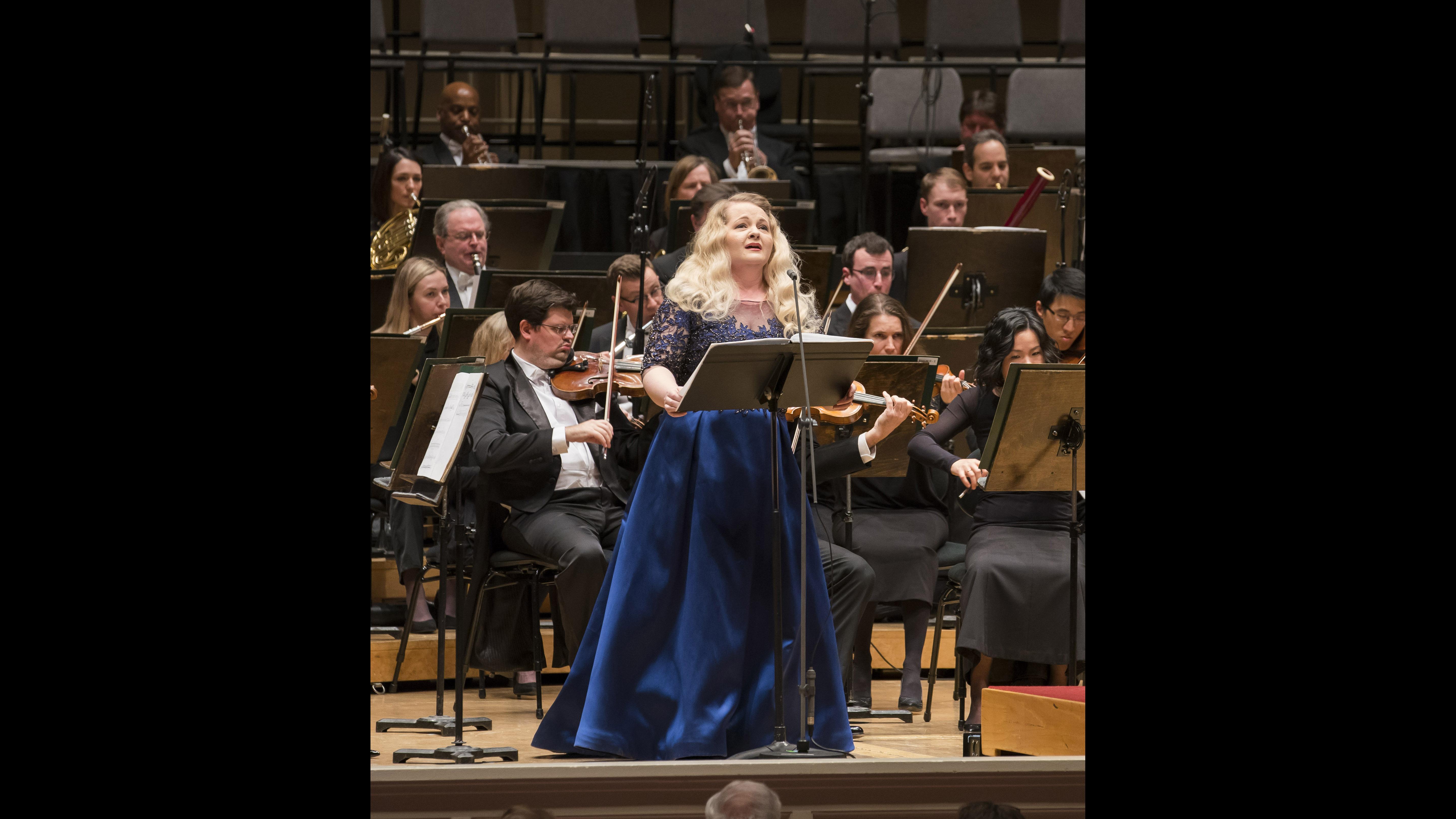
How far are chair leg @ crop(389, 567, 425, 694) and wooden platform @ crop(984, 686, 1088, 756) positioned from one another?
1.50 meters

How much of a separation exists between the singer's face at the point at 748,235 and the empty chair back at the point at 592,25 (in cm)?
382

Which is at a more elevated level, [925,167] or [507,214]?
[925,167]

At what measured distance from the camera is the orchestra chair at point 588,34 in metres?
6.61

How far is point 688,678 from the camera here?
2.99 m

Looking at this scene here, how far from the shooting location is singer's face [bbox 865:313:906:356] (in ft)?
12.9

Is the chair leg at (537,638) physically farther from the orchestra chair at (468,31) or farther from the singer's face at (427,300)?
the orchestra chair at (468,31)

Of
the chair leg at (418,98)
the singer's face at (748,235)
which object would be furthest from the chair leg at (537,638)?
the chair leg at (418,98)

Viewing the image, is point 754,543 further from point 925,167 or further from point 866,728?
point 925,167

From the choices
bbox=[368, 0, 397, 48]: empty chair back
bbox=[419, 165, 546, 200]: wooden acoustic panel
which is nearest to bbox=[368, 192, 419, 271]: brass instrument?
bbox=[419, 165, 546, 200]: wooden acoustic panel

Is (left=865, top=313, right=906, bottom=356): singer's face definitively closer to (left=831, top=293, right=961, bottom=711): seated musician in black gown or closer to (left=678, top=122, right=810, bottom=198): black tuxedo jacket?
(left=831, top=293, right=961, bottom=711): seated musician in black gown
